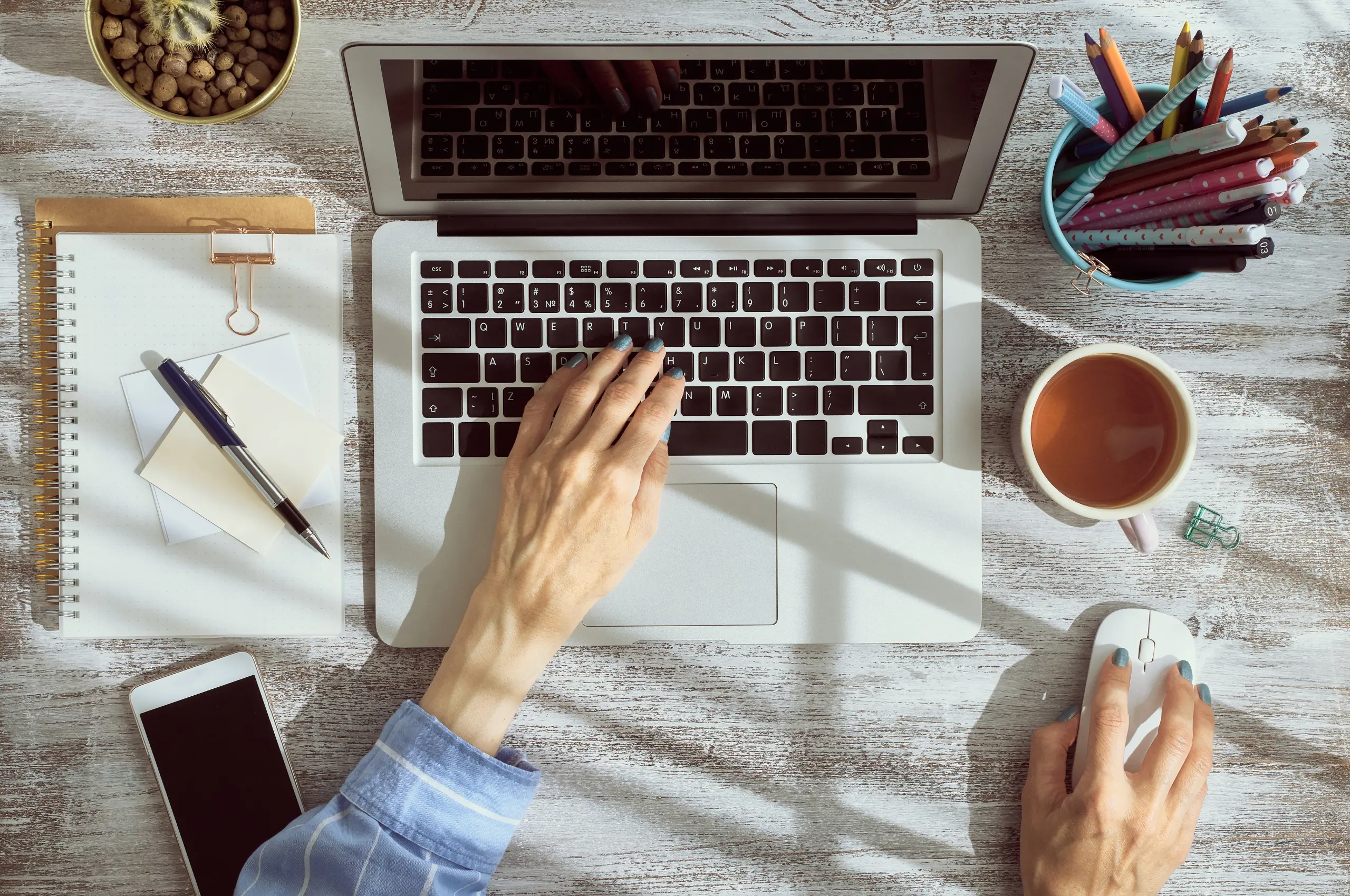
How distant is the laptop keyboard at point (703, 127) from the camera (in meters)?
0.75

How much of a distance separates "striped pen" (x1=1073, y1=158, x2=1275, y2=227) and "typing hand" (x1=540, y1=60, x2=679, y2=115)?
40 centimetres

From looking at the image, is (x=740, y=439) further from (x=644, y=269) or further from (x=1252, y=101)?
(x=1252, y=101)

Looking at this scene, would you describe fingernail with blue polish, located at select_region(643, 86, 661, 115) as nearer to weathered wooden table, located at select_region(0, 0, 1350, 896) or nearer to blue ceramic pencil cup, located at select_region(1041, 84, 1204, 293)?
weathered wooden table, located at select_region(0, 0, 1350, 896)

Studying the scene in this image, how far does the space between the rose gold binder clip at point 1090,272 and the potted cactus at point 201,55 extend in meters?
0.76

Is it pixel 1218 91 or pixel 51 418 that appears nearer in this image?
pixel 1218 91

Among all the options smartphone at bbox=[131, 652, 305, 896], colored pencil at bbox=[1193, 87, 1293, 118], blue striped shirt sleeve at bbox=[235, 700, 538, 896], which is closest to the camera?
colored pencil at bbox=[1193, 87, 1293, 118]

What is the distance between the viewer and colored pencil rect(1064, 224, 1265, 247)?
2.19ft

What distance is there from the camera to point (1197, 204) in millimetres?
712

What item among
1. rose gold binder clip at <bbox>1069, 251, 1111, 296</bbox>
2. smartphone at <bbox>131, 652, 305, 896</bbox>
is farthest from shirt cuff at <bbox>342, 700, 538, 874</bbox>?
rose gold binder clip at <bbox>1069, 251, 1111, 296</bbox>

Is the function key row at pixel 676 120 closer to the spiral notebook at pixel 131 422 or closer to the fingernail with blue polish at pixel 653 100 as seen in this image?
the fingernail with blue polish at pixel 653 100

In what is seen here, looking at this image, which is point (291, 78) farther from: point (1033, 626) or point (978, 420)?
point (1033, 626)

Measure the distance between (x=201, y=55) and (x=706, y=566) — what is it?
27.1 inches

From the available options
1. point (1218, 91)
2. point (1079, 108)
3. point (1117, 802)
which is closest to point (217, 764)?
point (1117, 802)

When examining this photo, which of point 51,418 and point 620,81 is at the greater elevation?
point 620,81
